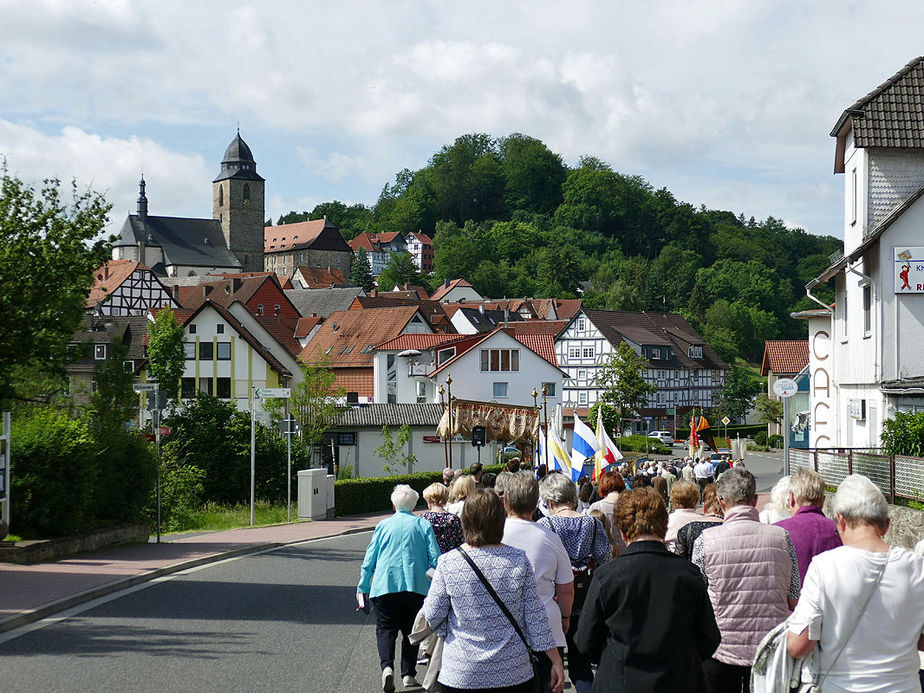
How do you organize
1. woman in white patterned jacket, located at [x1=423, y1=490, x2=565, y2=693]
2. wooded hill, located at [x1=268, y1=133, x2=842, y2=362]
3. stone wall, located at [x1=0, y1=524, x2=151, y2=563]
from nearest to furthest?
woman in white patterned jacket, located at [x1=423, y1=490, x2=565, y2=693] < stone wall, located at [x1=0, y1=524, x2=151, y2=563] < wooded hill, located at [x1=268, y1=133, x2=842, y2=362]

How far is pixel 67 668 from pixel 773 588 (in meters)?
5.77

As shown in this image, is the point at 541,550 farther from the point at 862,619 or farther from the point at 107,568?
the point at 107,568

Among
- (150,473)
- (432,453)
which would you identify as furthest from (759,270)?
(150,473)

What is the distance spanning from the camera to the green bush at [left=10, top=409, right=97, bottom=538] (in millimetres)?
16969

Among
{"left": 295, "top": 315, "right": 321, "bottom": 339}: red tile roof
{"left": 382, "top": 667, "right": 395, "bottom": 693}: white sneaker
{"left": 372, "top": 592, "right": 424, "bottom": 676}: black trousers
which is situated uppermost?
{"left": 295, "top": 315, "right": 321, "bottom": 339}: red tile roof

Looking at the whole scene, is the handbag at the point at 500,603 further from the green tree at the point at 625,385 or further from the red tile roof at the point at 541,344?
the green tree at the point at 625,385

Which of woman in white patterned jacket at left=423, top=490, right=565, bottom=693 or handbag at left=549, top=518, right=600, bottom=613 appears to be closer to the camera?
woman in white patterned jacket at left=423, top=490, right=565, bottom=693

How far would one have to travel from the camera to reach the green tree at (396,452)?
43406mm

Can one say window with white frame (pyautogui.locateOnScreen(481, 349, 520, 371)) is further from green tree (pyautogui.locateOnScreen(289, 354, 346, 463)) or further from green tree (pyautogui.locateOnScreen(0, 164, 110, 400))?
green tree (pyautogui.locateOnScreen(0, 164, 110, 400))

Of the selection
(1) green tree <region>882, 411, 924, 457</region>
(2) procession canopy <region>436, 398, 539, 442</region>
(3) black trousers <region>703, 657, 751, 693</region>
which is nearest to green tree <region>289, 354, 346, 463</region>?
(2) procession canopy <region>436, 398, 539, 442</region>

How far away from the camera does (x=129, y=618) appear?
1183cm

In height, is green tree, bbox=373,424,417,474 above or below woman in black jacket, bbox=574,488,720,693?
below

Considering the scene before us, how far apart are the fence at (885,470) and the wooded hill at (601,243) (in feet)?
359

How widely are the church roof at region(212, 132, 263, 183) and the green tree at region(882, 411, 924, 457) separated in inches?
6139
